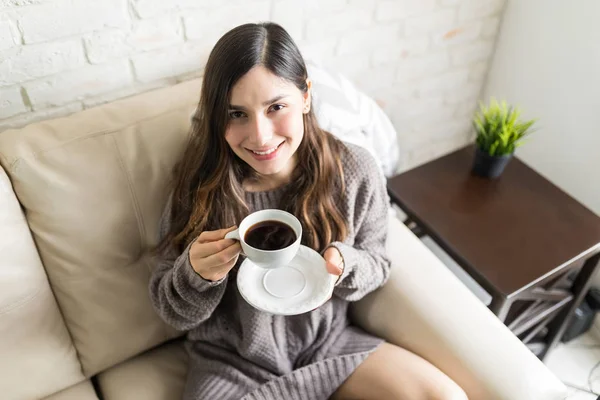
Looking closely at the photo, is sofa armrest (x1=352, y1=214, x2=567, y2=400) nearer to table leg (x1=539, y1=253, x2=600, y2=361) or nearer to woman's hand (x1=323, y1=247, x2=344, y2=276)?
woman's hand (x1=323, y1=247, x2=344, y2=276)

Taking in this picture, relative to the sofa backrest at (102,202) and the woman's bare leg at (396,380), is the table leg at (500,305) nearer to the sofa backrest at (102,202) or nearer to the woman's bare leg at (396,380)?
the woman's bare leg at (396,380)

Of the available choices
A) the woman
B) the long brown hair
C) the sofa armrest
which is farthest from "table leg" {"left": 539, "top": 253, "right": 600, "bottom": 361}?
the long brown hair

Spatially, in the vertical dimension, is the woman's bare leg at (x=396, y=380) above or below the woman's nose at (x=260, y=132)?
below

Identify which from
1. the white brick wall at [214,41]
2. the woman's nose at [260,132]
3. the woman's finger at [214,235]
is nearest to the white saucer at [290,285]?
the woman's finger at [214,235]

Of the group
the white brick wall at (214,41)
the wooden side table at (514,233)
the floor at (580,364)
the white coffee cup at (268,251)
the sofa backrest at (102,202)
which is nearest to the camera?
the white coffee cup at (268,251)

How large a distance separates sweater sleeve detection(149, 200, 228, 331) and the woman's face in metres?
0.22

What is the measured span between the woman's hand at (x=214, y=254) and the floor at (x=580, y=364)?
3.79ft

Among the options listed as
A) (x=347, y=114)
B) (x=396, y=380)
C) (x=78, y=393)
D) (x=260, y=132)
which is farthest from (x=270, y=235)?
(x=78, y=393)

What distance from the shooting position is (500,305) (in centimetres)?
123

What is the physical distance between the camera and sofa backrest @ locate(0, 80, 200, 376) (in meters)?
1.05

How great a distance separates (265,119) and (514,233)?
2.44 ft

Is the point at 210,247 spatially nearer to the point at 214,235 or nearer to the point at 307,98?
the point at 214,235

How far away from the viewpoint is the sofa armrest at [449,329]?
3.35ft

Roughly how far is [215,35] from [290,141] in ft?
1.62
